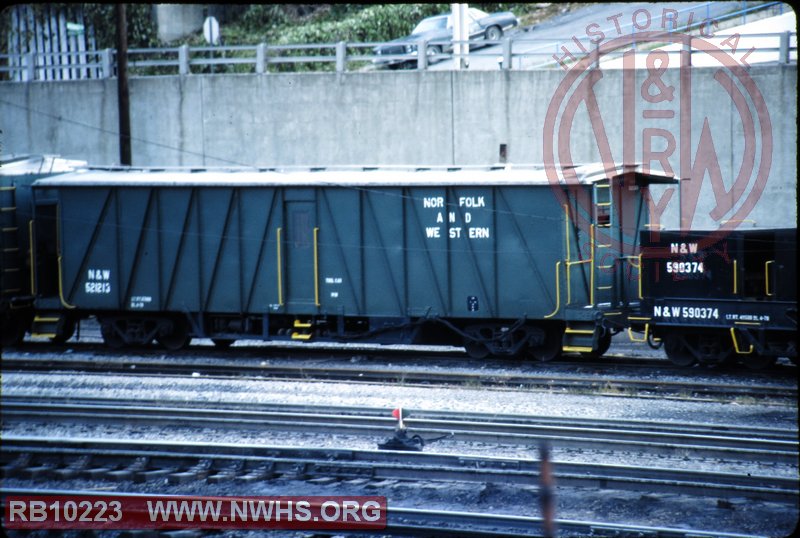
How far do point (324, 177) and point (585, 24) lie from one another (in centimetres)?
2327

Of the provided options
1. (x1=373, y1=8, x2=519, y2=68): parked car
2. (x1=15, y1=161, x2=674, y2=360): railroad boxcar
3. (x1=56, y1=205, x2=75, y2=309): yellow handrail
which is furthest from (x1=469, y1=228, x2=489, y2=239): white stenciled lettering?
(x1=373, y1=8, x2=519, y2=68): parked car

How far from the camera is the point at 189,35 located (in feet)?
129

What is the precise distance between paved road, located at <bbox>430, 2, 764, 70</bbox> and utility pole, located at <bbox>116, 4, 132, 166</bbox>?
979 cm

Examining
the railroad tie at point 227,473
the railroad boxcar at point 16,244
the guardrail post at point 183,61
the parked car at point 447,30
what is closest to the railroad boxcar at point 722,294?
the railroad tie at point 227,473

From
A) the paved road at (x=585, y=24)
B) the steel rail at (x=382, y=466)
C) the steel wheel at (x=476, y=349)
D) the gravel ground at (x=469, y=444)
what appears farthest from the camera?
the paved road at (x=585, y=24)

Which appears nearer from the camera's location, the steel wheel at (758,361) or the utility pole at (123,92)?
the steel wheel at (758,361)

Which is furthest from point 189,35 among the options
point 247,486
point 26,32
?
point 247,486

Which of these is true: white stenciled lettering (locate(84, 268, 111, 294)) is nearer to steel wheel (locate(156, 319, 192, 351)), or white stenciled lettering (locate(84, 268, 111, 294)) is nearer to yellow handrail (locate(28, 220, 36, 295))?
yellow handrail (locate(28, 220, 36, 295))

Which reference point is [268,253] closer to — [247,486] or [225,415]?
[225,415]

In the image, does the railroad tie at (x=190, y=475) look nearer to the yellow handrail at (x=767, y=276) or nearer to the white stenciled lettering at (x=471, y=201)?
the white stenciled lettering at (x=471, y=201)

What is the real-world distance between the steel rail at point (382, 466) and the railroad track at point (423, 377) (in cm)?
499

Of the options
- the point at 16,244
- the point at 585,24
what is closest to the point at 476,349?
the point at 16,244

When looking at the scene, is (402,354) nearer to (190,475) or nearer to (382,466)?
(382,466)

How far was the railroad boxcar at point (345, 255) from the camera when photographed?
16953mm
